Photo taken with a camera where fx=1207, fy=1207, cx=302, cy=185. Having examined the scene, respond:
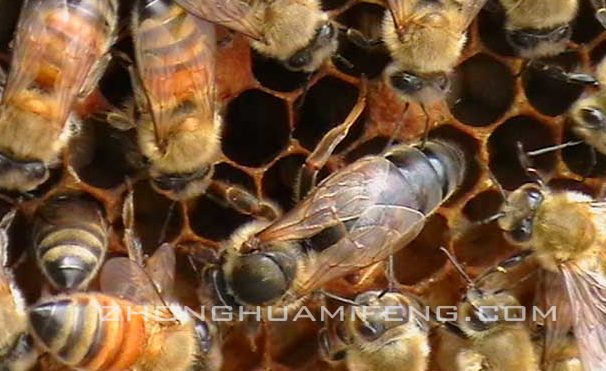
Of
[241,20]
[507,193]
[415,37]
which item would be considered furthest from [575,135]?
[241,20]

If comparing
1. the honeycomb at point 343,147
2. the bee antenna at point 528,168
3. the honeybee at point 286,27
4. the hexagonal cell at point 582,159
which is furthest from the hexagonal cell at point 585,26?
the honeybee at point 286,27

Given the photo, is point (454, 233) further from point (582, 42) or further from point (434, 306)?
point (582, 42)

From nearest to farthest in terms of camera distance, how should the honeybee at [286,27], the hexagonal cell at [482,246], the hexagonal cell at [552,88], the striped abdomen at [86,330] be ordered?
the striped abdomen at [86,330] < the honeybee at [286,27] < the hexagonal cell at [552,88] < the hexagonal cell at [482,246]

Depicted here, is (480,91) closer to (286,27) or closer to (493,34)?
(493,34)

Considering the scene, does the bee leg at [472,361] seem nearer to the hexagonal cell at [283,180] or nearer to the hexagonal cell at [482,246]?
the hexagonal cell at [482,246]

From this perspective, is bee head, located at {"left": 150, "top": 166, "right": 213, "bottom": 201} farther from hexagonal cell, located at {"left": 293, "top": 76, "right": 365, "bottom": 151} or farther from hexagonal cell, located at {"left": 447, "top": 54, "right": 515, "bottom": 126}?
hexagonal cell, located at {"left": 447, "top": 54, "right": 515, "bottom": 126}

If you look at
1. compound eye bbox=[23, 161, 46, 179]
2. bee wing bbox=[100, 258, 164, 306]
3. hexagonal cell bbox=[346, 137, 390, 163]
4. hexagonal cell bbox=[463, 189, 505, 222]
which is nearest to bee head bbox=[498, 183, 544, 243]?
hexagonal cell bbox=[463, 189, 505, 222]

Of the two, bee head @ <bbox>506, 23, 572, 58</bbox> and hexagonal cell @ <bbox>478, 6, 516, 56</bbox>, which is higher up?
bee head @ <bbox>506, 23, 572, 58</bbox>
